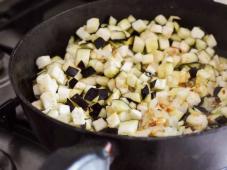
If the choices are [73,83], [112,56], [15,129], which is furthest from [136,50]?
[15,129]

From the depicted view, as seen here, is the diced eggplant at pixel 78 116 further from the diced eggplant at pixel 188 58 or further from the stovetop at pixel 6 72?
the diced eggplant at pixel 188 58

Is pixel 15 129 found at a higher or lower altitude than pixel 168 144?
lower

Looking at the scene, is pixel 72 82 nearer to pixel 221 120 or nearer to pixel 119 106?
pixel 119 106

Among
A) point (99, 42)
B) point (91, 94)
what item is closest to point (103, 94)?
point (91, 94)

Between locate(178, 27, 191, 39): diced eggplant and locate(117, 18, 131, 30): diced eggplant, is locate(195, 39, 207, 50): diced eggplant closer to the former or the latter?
locate(178, 27, 191, 39): diced eggplant

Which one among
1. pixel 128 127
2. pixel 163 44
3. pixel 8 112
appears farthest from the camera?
pixel 163 44

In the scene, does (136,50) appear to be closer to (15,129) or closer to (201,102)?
(201,102)
